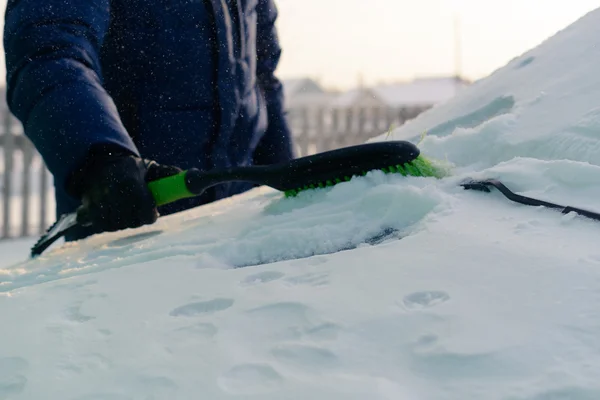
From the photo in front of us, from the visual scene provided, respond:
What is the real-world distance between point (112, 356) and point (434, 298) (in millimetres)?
452

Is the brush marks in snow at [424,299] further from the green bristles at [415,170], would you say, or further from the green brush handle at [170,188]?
the green brush handle at [170,188]

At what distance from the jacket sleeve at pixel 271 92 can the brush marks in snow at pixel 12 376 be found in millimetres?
2125

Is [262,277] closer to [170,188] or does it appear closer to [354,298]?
[354,298]

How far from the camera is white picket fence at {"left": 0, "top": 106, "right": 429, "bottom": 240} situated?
7316mm

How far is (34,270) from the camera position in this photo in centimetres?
146

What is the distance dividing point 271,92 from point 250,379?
235 cm

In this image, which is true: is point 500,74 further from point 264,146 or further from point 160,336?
point 160,336

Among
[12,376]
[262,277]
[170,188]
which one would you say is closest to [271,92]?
[170,188]

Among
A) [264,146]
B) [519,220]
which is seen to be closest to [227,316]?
[519,220]

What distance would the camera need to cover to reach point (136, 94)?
7.14 feet

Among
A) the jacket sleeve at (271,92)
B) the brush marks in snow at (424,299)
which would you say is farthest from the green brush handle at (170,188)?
the jacket sleeve at (271,92)

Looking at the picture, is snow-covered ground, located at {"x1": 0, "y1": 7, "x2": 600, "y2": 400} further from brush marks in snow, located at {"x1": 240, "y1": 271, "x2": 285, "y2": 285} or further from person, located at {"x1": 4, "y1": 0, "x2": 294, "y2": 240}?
person, located at {"x1": 4, "y1": 0, "x2": 294, "y2": 240}

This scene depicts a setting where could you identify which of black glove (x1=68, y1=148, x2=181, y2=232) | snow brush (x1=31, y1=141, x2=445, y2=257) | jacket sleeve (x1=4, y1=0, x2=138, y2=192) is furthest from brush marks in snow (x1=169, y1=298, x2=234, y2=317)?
jacket sleeve (x1=4, y1=0, x2=138, y2=192)

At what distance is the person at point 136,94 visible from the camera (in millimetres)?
1671
